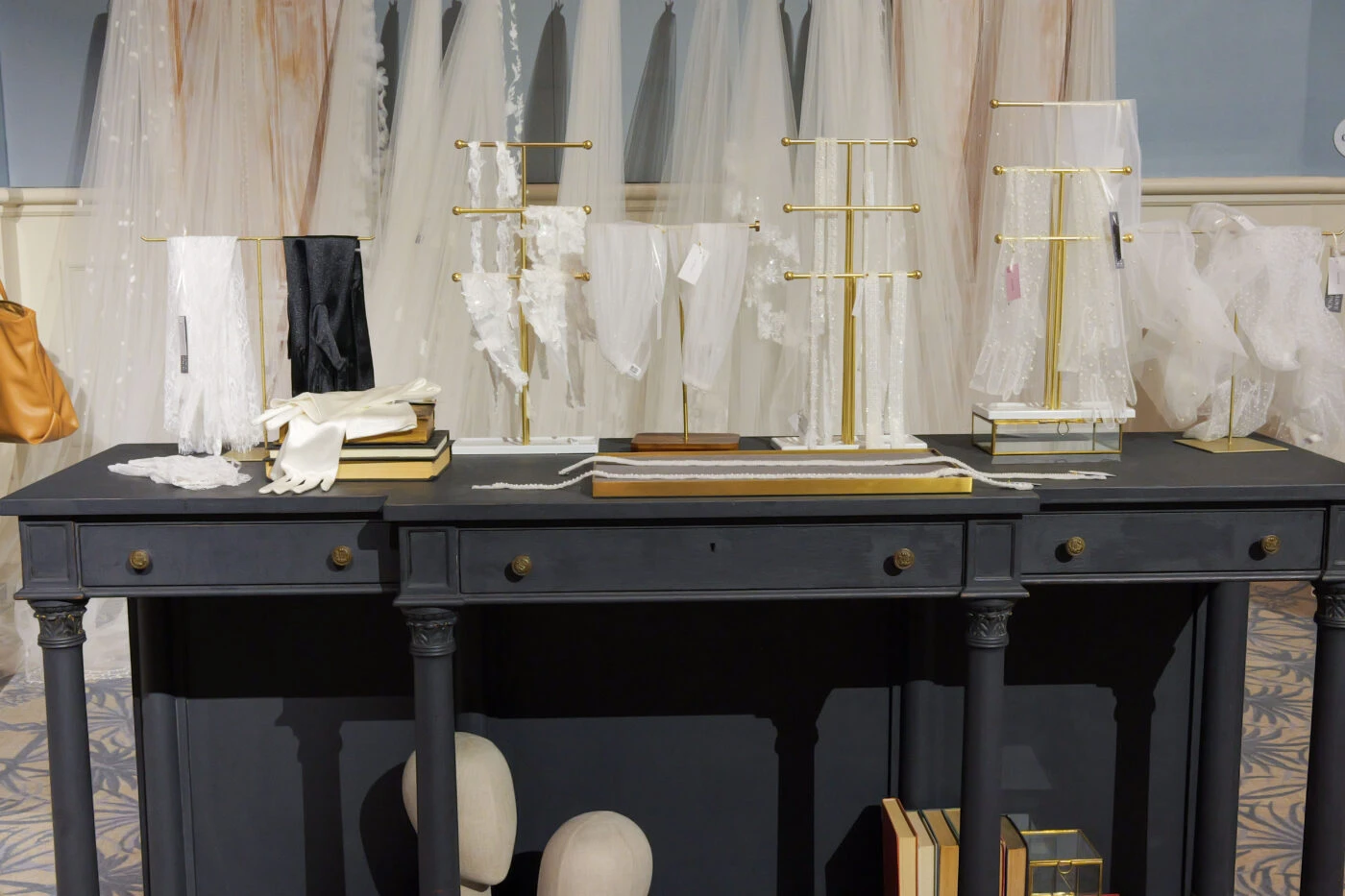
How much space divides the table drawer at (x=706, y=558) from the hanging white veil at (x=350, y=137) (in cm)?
178

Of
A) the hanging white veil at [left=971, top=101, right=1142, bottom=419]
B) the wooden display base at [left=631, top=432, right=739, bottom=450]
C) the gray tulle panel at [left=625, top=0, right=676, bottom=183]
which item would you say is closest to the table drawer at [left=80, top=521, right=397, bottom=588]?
the wooden display base at [left=631, top=432, right=739, bottom=450]

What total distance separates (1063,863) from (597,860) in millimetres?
851

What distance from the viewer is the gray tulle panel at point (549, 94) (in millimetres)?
3504

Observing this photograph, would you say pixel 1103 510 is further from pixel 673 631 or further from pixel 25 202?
pixel 25 202

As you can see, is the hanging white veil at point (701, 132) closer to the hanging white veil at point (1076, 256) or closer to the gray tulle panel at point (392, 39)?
the gray tulle panel at point (392, 39)

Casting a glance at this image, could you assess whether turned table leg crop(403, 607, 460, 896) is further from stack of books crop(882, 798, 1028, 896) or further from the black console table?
stack of books crop(882, 798, 1028, 896)

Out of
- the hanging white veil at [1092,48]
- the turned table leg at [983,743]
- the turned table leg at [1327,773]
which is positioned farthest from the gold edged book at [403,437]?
the hanging white veil at [1092,48]

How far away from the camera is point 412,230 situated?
3225 millimetres

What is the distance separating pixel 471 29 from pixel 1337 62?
2.54 metres

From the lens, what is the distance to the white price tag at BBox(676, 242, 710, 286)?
207 centimetres

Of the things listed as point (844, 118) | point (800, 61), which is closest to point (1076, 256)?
point (844, 118)

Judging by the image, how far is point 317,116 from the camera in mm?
3365

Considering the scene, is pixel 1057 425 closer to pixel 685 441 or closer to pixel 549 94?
pixel 685 441

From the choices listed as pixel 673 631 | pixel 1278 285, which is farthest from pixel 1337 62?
pixel 673 631
